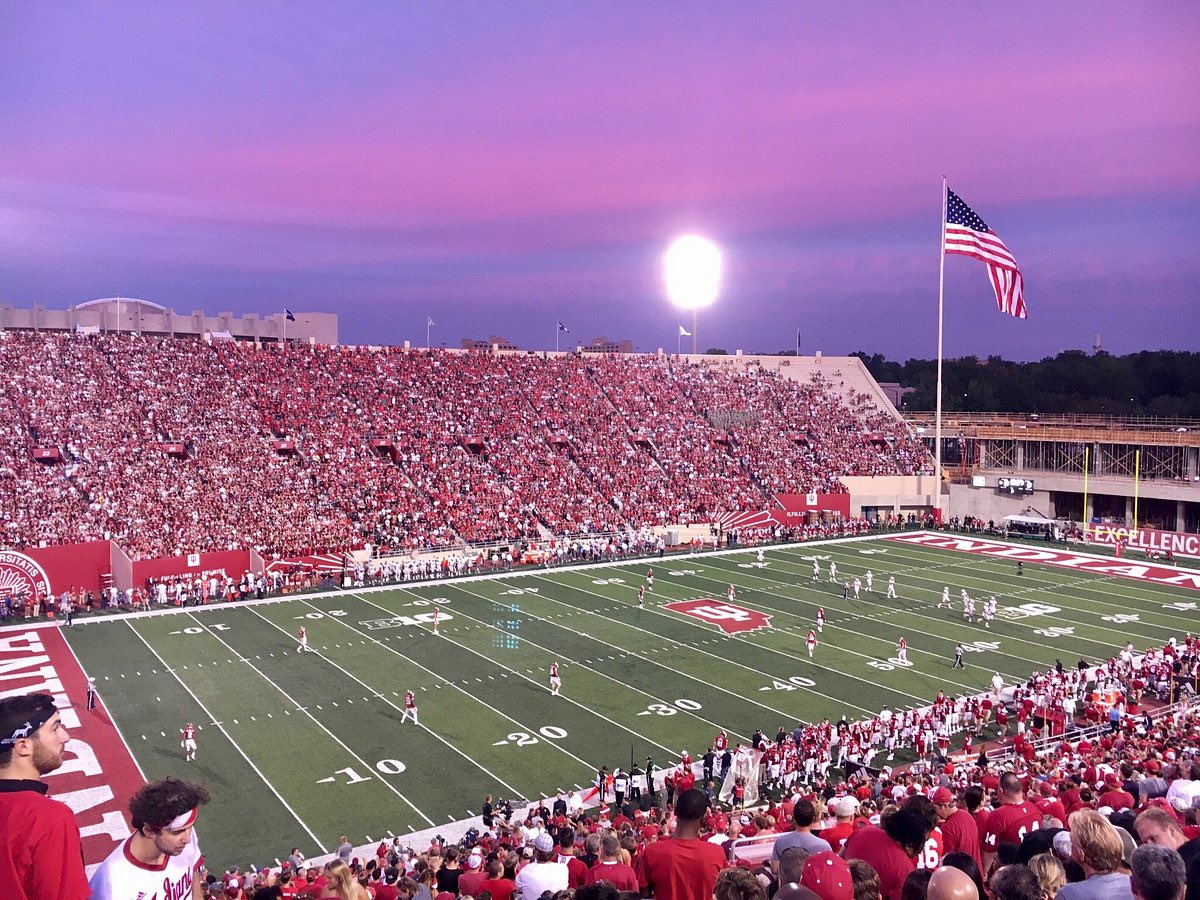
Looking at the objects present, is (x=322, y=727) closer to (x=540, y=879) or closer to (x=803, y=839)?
(x=540, y=879)

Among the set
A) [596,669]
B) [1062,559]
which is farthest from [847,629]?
[1062,559]

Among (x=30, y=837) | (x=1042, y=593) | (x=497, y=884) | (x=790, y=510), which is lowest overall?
(x=1042, y=593)

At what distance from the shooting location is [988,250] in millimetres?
39469

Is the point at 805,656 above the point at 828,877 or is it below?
below

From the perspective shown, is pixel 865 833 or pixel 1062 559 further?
pixel 1062 559

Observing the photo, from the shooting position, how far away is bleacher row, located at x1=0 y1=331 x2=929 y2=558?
3450 centimetres

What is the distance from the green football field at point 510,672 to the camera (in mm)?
16828

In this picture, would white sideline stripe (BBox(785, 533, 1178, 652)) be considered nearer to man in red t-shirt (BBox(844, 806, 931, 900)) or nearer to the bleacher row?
the bleacher row

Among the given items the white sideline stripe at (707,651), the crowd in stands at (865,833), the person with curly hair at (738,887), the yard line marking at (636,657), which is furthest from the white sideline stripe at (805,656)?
the person with curly hair at (738,887)

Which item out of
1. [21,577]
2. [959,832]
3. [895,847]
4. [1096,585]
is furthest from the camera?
[1096,585]

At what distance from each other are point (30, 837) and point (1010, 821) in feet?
19.3

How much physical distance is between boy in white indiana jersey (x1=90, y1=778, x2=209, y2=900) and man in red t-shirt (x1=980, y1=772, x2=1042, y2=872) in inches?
195

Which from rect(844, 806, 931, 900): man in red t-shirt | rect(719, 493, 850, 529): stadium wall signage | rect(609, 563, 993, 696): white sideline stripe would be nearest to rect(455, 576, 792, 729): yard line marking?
rect(609, 563, 993, 696): white sideline stripe

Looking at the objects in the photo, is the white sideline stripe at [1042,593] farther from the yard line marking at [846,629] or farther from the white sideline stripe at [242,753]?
the white sideline stripe at [242,753]
